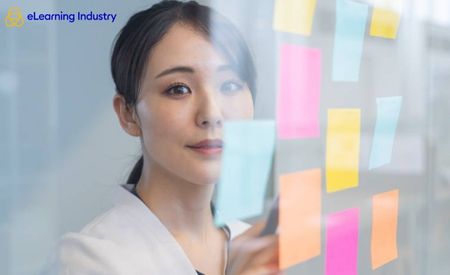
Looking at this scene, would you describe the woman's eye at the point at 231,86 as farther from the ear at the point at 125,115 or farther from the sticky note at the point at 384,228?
the sticky note at the point at 384,228

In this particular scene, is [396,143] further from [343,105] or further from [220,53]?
[220,53]

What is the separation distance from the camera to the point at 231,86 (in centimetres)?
91

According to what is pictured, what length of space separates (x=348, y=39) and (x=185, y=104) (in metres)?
0.50

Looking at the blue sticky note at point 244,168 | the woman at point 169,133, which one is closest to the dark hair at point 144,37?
the woman at point 169,133

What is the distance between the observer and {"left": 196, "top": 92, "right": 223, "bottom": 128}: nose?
35.0 inches

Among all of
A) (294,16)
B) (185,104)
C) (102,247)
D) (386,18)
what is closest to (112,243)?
(102,247)

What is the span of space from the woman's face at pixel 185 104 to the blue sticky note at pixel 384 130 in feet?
1.65

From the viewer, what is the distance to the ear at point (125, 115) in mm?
870

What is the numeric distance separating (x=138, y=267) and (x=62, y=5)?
41cm

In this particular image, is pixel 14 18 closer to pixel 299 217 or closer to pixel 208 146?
pixel 208 146

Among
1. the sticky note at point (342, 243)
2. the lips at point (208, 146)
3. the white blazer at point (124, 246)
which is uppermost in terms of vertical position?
the lips at point (208, 146)

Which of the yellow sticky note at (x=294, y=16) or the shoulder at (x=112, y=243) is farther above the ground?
the yellow sticky note at (x=294, y=16)

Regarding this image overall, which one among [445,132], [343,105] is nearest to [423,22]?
[445,132]

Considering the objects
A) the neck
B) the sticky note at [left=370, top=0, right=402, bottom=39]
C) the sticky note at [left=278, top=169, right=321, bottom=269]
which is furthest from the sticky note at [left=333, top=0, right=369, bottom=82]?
the neck
